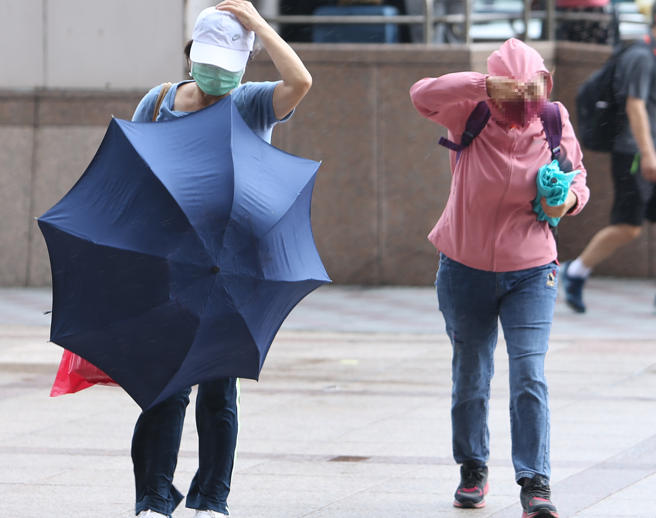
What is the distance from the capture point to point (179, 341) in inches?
132

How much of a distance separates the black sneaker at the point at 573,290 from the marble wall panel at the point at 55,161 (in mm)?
4656

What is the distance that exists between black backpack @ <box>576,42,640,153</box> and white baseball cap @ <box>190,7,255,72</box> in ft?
19.6

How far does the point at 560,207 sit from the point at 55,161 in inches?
307

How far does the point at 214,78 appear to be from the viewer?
3627 mm

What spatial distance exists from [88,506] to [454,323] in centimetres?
156

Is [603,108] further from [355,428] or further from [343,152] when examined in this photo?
[355,428]

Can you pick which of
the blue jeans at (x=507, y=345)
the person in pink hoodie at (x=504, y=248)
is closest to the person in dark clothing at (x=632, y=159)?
the person in pink hoodie at (x=504, y=248)

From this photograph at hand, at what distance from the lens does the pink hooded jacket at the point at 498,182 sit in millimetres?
4133

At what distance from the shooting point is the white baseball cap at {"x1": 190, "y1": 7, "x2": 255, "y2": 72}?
3.57 metres

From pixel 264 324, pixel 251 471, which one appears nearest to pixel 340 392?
pixel 251 471

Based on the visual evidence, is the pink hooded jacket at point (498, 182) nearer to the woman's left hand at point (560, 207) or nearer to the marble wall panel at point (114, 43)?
the woman's left hand at point (560, 207)

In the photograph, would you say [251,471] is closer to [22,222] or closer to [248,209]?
[248,209]


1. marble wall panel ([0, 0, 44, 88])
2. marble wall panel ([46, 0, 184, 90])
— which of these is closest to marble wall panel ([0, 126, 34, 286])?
marble wall panel ([0, 0, 44, 88])

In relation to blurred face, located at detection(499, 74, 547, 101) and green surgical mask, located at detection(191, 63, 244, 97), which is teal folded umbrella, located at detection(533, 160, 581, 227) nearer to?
blurred face, located at detection(499, 74, 547, 101)
